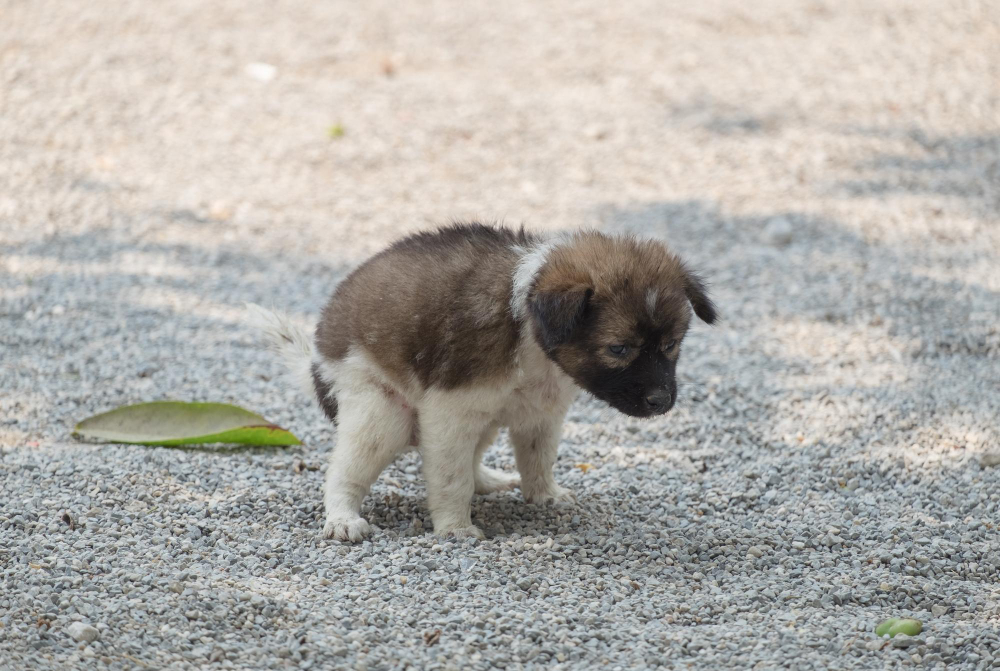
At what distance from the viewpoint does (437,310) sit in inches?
192

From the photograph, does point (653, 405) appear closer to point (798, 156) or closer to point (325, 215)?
point (325, 215)

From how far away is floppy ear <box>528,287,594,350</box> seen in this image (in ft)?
14.8

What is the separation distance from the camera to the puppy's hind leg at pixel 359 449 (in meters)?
5.02

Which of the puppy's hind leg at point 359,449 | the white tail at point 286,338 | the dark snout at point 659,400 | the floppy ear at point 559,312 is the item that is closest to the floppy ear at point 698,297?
the dark snout at point 659,400

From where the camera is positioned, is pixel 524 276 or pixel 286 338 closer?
pixel 524 276

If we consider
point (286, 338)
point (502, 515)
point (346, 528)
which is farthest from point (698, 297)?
point (286, 338)

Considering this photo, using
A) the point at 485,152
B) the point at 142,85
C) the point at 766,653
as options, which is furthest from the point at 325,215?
the point at 766,653

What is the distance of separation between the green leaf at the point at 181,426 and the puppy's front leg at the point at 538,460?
4.70 feet

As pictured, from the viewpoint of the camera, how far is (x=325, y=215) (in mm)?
10094

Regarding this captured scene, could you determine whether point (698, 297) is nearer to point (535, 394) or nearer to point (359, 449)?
point (535, 394)

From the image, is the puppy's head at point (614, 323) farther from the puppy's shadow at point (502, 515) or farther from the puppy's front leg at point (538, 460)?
the puppy's shadow at point (502, 515)

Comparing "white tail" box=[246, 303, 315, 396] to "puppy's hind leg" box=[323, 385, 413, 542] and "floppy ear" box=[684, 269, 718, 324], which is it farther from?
"floppy ear" box=[684, 269, 718, 324]

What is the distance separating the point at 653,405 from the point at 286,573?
1.72 m

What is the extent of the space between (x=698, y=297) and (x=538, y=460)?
45.3 inches
